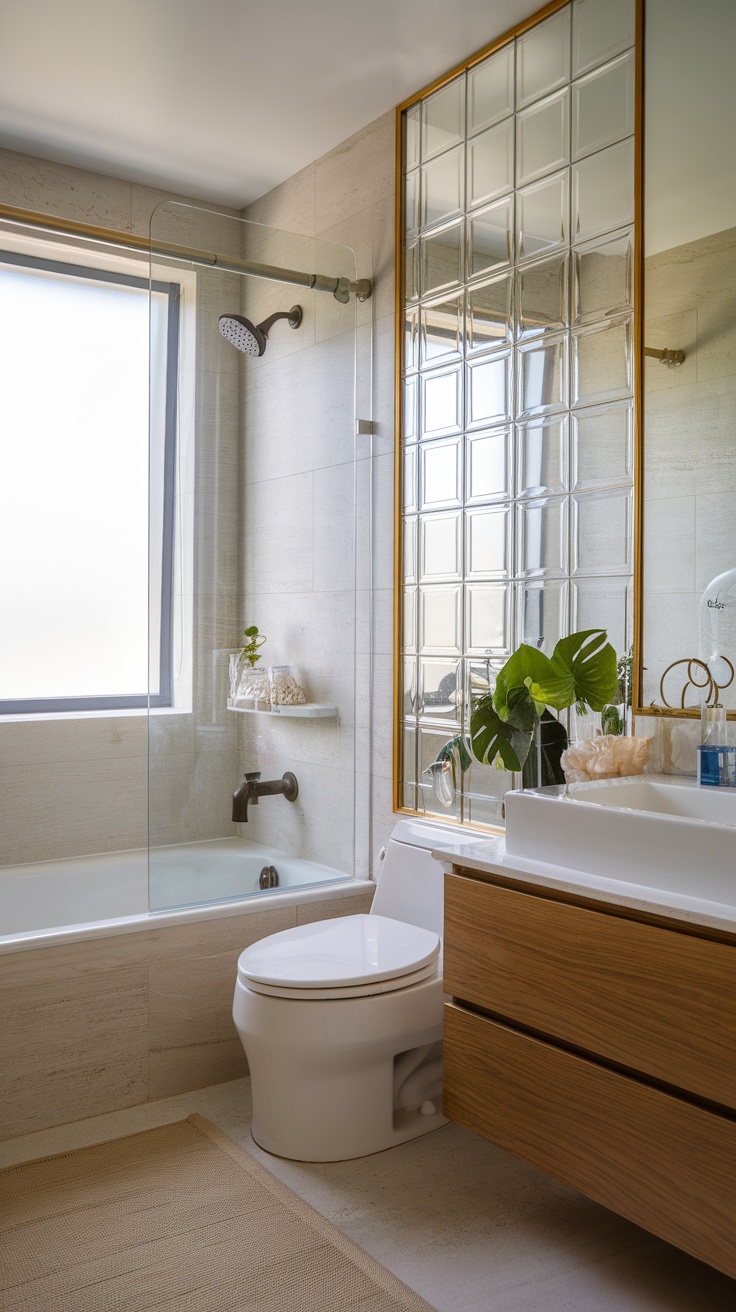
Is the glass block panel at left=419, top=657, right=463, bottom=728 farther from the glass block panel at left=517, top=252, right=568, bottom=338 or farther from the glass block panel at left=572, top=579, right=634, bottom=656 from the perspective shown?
the glass block panel at left=517, top=252, right=568, bottom=338

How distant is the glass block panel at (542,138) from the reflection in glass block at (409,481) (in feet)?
2.32

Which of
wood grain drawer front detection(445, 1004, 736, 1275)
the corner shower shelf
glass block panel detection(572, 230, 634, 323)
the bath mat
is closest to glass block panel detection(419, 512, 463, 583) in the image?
the corner shower shelf

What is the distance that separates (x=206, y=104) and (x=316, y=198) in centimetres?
45

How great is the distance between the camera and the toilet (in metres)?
2.01

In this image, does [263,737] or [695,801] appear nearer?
[695,801]

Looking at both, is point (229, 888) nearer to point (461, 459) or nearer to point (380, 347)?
point (461, 459)

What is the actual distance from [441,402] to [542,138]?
64 centimetres

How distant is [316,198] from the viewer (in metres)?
3.05

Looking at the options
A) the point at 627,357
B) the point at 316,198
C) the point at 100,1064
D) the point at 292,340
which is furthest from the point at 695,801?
the point at 316,198

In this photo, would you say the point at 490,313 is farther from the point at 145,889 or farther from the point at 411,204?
the point at 145,889

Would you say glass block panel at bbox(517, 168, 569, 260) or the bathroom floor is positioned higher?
glass block panel at bbox(517, 168, 569, 260)

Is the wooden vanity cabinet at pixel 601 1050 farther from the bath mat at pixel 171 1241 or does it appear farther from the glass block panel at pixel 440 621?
the glass block panel at pixel 440 621

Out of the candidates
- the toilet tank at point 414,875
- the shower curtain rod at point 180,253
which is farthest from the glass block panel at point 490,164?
the toilet tank at point 414,875

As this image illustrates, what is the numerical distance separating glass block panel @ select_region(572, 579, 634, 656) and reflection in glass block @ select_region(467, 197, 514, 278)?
0.83 metres
